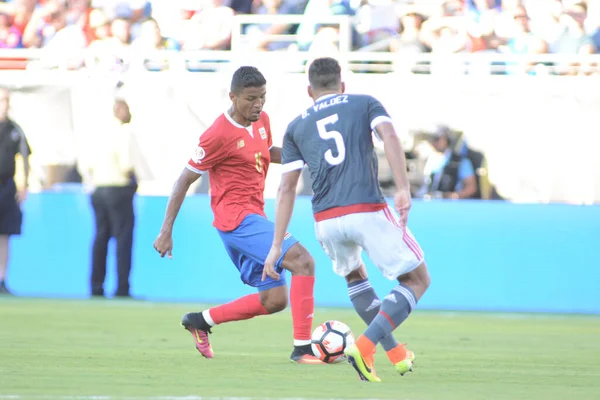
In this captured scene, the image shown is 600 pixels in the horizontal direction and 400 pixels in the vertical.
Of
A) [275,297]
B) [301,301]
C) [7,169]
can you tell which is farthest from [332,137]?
[7,169]

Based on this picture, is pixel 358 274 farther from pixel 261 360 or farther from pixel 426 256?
pixel 426 256

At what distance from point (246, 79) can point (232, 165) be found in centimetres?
65

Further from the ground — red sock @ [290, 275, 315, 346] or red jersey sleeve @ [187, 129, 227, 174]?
red jersey sleeve @ [187, 129, 227, 174]

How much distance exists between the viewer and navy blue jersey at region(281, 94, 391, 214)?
712 cm

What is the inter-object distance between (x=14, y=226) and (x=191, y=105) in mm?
3097

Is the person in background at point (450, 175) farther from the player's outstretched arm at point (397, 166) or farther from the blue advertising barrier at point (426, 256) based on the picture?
the player's outstretched arm at point (397, 166)

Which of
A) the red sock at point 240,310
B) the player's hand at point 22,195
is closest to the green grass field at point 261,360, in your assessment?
the red sock at point 240,310

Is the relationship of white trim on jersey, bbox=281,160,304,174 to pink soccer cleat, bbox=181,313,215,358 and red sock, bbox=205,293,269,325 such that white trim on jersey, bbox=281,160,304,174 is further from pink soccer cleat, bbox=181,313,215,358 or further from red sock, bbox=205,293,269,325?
pink soccer cleat, bbox=181,313,215,358

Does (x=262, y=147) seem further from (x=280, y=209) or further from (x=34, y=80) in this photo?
(x=34, y=80)

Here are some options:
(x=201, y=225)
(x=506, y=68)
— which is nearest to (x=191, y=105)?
(x=201, y=225)

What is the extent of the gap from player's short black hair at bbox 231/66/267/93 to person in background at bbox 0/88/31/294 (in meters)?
7.75

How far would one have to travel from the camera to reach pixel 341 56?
54.1 feet

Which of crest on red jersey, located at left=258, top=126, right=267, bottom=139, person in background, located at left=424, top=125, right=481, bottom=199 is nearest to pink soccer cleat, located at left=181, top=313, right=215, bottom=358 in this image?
crest on red jersey, located at left=258, top=126, right=267, bottom=139

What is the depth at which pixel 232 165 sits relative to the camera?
8352 mm
